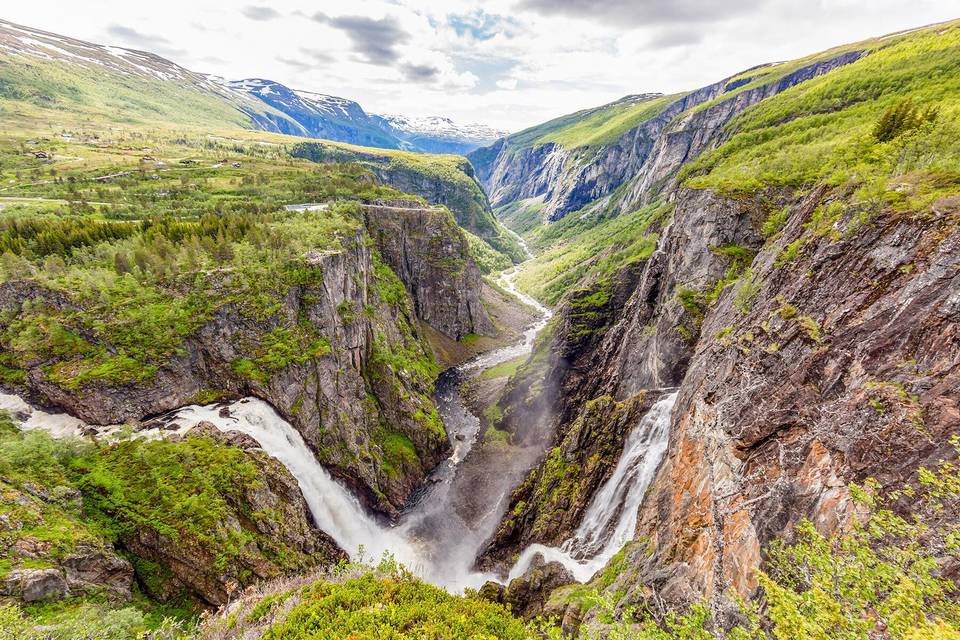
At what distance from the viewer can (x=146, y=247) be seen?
2016 inches

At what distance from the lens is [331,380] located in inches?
2210

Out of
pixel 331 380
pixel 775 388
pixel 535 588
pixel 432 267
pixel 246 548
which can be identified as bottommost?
pixel 535 588

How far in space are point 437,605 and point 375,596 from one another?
3831 mm

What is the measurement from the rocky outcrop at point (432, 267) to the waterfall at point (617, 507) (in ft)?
242

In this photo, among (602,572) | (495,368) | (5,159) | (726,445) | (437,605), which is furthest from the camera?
(5,159)

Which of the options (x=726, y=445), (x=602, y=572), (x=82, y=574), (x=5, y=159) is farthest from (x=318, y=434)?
(x=5, y=159)

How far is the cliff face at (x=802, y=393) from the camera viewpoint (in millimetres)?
16797

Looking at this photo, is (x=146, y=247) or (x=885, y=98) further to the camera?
(x=885, y=98)

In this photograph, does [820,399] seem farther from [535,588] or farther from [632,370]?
[632,370]

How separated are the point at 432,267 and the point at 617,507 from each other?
8430cm

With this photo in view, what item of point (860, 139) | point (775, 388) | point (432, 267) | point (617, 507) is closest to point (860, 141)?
point (860, 139)

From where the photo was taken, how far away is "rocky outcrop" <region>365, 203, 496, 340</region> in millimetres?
107562

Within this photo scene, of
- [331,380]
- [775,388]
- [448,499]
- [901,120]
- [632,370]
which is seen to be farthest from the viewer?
[448,499]

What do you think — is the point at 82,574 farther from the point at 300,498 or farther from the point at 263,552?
the point at 300,498
